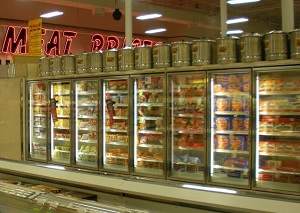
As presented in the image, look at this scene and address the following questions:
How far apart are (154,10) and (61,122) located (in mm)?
6540

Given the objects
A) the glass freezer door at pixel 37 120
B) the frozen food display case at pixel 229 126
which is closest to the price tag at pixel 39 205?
the frozen food display case at pixel 229 126

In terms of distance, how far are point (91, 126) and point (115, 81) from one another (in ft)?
3.03

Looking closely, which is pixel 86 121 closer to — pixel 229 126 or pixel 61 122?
pixel 61 122

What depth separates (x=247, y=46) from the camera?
193 inches

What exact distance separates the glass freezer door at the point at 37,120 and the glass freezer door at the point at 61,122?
244 mm

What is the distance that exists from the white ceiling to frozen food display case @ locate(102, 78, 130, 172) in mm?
5073

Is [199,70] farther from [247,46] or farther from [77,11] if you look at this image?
[77,11]

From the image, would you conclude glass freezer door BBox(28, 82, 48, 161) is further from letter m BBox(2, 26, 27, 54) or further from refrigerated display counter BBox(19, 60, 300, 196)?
letter m BBox(2, 26, 27, 54)

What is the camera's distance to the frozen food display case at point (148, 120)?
6125mm

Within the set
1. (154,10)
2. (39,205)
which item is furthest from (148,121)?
(154,10)

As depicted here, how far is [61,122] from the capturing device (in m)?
7.54

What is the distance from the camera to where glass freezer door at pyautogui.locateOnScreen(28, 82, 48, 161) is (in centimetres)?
772

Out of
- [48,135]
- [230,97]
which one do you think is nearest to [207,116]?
[230,97]

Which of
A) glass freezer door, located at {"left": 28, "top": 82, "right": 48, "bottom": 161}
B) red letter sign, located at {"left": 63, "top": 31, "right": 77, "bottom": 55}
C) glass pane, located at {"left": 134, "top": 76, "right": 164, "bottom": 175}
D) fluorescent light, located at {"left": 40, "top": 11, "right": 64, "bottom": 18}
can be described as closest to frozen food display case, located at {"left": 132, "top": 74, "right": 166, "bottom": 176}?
glass pane, located at {"left": 134, "top": 76, "right": 164, "bottom": 175}
